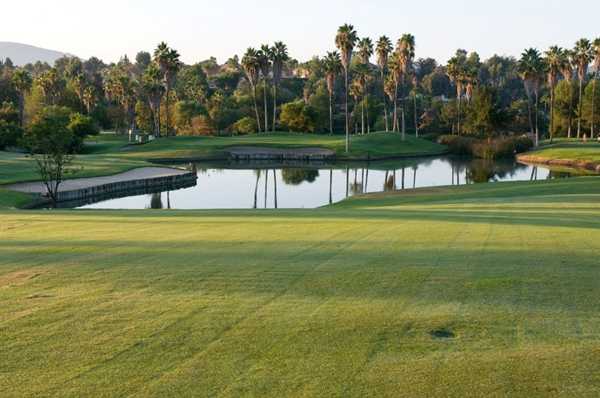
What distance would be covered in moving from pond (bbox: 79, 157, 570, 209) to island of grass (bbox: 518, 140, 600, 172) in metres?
3.81

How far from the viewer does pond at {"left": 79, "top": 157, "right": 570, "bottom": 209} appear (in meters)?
53.2

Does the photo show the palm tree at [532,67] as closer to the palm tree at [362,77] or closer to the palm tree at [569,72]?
the palm tree at [569,72]

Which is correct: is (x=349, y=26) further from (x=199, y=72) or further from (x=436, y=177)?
(x=199, y=72)

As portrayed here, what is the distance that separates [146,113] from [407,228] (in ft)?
406

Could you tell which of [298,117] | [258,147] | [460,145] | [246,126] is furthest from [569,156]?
[246,126]

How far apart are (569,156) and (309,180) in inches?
1463

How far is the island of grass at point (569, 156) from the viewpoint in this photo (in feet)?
262

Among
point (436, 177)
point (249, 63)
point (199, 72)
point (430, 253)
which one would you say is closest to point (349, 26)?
point (249, 63)

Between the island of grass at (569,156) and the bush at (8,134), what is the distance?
72105 millimetres

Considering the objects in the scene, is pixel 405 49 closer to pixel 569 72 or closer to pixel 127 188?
pixel 569 72

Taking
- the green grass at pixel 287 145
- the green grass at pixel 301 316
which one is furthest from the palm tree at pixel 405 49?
the green grass at pixel 301 316

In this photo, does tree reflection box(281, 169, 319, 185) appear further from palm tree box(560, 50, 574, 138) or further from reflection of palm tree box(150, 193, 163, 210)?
palm tree box(560, 50, 574, 138)

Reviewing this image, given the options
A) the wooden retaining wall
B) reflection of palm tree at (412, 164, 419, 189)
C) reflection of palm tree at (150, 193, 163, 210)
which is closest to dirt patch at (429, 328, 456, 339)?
reflection of palm tree at (150, 193, 163, 210)

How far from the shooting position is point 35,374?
6758 millimetres
